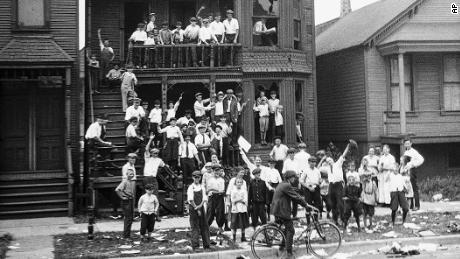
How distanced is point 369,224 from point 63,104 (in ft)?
38.3

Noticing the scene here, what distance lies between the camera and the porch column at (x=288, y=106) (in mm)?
20844

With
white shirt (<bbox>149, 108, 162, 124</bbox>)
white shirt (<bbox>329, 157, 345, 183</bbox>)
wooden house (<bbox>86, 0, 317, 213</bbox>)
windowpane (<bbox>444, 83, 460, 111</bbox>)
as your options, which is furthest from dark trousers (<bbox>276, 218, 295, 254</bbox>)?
windowpane (<bbox>444, 83, 460, 111</bbox>)

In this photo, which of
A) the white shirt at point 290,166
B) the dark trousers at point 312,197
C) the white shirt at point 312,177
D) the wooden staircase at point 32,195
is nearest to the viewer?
the white shirt at point 312,177

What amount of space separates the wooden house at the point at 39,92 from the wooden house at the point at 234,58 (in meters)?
1.46

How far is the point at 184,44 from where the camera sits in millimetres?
20188

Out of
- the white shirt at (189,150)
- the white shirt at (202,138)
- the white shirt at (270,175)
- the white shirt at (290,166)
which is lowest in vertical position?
the white shirt at (270,175)

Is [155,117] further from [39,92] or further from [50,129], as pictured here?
[39,92]

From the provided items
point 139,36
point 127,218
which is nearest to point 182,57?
point 139,36

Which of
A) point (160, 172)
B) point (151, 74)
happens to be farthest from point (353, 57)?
point (160, 172)

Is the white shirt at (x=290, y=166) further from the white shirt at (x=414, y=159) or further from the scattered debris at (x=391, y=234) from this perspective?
the white shirt at (x=414, y=159)

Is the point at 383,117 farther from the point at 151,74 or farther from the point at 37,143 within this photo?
the point at 37,143

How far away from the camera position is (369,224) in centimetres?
1409

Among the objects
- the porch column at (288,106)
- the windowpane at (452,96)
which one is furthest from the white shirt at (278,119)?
the windowpane at (452,96)

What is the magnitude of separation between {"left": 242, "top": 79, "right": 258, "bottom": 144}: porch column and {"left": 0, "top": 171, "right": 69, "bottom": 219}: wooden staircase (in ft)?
22.7
